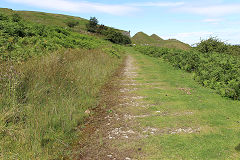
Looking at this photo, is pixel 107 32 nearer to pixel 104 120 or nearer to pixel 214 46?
pixel 214 46

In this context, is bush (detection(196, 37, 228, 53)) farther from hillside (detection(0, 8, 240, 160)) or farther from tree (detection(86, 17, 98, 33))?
tree (detection(86, 17, 98, 33))

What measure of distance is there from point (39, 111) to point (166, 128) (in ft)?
10.1

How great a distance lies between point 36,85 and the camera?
485cm

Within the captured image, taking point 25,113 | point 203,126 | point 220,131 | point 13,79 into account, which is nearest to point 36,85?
point 13,79

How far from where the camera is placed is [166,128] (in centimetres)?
460

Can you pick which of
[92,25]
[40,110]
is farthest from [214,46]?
[92,25]

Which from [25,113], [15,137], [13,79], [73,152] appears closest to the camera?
[15,137]

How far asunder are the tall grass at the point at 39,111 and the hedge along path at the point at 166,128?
0.67 m

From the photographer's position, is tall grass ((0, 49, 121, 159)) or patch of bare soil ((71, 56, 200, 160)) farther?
patch of bare soil ((71, 56, 200, 160))

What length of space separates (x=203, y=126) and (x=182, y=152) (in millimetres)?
1420

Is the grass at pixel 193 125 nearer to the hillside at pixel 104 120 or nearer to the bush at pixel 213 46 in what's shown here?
the hillside at pixel 104 120

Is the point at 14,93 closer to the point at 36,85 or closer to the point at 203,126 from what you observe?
the point at 36,85

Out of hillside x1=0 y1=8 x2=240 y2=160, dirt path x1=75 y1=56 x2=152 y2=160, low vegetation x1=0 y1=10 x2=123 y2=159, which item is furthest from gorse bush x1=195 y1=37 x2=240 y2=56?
low vegetation x1=0 y1=10 x2=123 y2=159

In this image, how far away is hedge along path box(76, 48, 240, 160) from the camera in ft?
11.9
